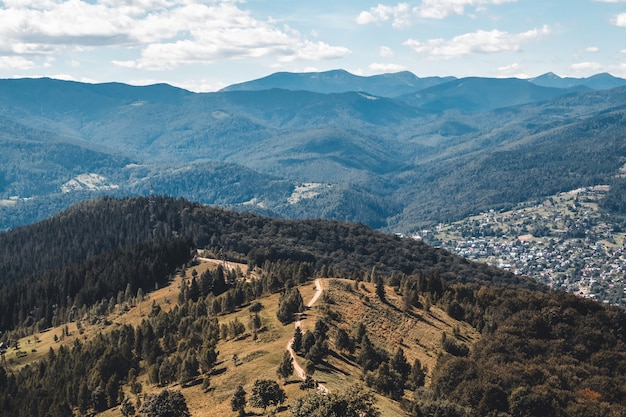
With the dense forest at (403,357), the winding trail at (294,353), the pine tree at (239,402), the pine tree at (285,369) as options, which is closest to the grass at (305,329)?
the pine tree at (285,369)

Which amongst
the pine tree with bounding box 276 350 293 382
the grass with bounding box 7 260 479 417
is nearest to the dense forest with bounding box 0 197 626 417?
the pine tree with bounding box 276 350 293 382

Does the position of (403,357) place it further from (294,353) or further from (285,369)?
(285,369)

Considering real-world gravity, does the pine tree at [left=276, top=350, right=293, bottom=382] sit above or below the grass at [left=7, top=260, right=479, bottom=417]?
above

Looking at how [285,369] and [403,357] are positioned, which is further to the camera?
[403,357]

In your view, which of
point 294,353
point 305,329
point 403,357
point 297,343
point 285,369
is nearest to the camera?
point 285,369

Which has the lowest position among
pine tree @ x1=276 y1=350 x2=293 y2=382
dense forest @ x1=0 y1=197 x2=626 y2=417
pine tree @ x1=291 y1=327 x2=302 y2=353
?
dense forest @ x1=0 y1=197 x2=626 y2=417

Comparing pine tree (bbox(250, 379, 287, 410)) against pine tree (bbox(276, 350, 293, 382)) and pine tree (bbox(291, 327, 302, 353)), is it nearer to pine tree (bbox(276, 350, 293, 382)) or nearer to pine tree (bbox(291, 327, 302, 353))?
pine tree (bbox(276, 350, 293, 382))

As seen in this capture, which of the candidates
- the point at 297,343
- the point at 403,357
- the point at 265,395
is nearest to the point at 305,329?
the point at 297,343

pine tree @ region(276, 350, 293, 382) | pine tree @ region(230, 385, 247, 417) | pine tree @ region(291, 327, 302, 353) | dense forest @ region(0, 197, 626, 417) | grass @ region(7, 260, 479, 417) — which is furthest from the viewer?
pine tree @ region(291, 327, 302, 353)

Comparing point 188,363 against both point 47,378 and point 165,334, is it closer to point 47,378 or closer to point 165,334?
point 165,334

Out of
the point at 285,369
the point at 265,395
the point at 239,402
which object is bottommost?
the point at 239,402

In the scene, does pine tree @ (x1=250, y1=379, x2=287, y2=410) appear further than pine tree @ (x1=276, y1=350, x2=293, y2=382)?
No
